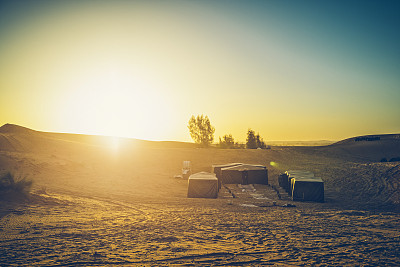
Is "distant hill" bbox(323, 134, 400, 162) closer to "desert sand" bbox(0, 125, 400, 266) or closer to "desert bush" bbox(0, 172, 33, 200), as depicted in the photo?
"desert sand" bbox(0, 125, 400, 266)

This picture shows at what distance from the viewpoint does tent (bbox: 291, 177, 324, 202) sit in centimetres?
2127

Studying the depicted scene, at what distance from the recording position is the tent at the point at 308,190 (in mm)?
21266

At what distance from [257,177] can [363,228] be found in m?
16.5

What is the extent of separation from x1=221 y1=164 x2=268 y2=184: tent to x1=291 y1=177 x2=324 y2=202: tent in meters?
7.37

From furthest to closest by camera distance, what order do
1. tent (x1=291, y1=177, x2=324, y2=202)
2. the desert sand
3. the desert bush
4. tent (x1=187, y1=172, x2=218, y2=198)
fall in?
tent (x1=187, y1=172, x2=218, y2=198) < tent (x1=291, y1=177, x2=324, y2=202) < the desert bush < the desert sand

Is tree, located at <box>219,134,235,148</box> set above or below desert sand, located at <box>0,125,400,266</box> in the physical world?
above

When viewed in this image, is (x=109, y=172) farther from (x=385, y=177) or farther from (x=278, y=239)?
(x=385, y=177)

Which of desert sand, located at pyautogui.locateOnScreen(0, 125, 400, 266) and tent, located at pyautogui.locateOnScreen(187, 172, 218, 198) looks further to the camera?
tent, located at pyautogui.locateOnScreen(187, 172, 218, 198)

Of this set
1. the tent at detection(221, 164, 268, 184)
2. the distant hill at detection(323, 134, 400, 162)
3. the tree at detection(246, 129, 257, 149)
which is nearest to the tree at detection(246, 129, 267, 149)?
the tree at detection(246, 129, 257, 149)

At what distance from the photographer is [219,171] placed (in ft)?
103

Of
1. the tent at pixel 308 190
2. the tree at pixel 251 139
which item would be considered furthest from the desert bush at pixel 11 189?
the tree at pixel 251 139

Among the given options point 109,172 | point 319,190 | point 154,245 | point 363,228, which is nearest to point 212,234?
point 154,245

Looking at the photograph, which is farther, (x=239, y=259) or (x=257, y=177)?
(x=257, y=177)

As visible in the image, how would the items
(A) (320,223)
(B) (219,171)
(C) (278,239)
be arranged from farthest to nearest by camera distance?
(B) (219,171) < (A) (320,223) < (C) (278,239)
